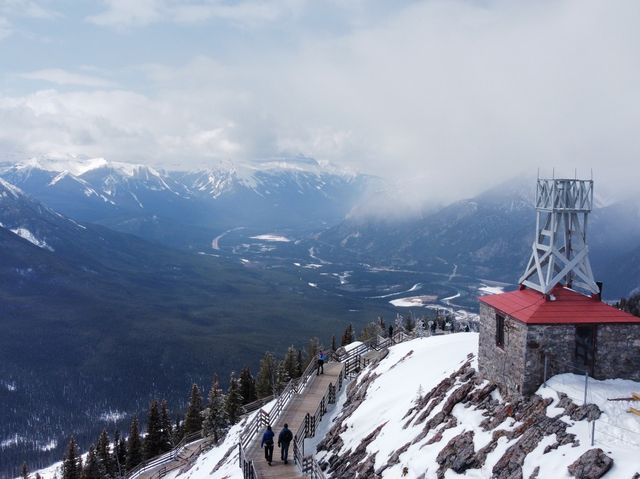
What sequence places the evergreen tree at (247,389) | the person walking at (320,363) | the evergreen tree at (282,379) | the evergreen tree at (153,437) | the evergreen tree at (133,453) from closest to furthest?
the person walking at (320,363) → the evergreen tree at (153,437) → the evergreen tree at (133,453) → the evergreen tree at (282,379) → the evergreen tree at (247,389)

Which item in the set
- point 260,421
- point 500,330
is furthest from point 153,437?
point 500,330

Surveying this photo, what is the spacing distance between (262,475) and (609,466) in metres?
14.3

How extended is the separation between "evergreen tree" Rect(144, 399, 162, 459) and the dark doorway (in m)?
53.5

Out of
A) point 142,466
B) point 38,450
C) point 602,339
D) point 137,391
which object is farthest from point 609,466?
point 137,391

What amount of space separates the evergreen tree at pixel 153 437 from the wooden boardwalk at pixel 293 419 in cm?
2811

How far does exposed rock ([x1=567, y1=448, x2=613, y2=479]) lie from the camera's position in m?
14.6

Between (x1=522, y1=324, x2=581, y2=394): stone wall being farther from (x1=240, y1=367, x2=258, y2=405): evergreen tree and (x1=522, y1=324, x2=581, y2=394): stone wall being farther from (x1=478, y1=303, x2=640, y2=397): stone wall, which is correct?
(x1=240, y1=367, x2=258, y2=405): evergreen tree

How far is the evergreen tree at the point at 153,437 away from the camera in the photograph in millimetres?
61000

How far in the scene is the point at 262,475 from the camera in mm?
22922

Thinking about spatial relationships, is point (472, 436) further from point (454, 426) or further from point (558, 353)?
point (558, 353)

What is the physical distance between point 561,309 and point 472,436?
21.4 ft

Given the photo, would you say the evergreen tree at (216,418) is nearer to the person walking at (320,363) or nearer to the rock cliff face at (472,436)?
the person walking at (320,363)

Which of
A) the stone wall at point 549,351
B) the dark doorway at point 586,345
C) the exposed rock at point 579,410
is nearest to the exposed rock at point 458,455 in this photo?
the stone wall at point 549,351

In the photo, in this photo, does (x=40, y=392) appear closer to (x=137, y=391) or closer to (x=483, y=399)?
(x=137, y=391)
